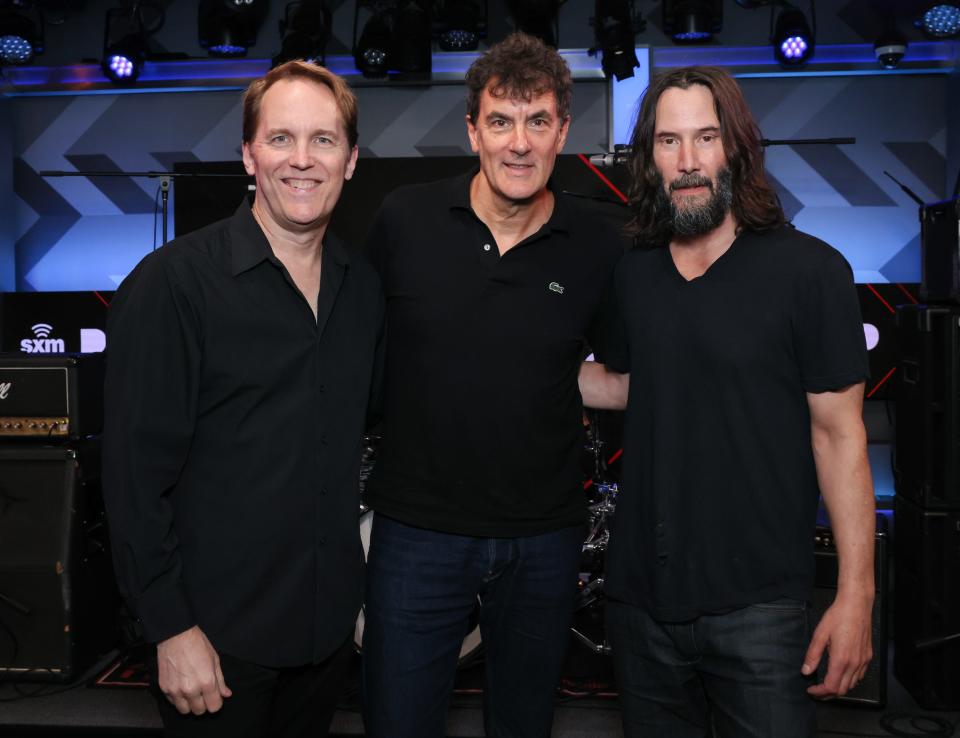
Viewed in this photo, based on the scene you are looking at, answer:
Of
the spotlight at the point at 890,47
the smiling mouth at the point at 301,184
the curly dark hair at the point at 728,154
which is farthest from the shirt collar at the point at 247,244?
the spotlight at the point at 890,47

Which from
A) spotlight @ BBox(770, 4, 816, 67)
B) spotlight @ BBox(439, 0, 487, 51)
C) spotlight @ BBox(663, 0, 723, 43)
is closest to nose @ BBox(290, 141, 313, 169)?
spotlight @ BBox(439, 0, 487, 51)

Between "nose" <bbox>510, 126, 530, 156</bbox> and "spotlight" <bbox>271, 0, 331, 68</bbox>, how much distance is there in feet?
13.0

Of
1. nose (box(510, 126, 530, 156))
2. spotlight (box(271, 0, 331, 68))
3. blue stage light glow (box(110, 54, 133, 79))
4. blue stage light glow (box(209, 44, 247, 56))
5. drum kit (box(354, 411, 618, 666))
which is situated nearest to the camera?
nose (box(510, 126, 530, 156))

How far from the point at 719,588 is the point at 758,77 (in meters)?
5.01

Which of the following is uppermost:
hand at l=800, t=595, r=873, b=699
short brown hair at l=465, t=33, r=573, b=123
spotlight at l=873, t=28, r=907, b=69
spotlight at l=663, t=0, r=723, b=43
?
spotlight at l=663, t=0, r=723, b=43

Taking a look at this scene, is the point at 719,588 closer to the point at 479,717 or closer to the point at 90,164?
the point at 479,717

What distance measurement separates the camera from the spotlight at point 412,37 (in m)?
5.59

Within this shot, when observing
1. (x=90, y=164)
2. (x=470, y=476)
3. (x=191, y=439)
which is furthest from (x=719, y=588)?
(x=90, y=164)

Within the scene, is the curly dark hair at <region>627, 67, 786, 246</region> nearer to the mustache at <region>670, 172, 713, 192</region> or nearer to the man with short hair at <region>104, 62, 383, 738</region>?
the mustache at <region>670, 172, 713, 192</region>

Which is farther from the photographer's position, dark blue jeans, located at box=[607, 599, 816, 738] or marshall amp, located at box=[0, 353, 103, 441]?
marshall amp, located at box=[0, 353, 103, 441]

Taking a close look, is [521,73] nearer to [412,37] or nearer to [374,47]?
[412,37]

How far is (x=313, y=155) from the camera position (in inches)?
72.7

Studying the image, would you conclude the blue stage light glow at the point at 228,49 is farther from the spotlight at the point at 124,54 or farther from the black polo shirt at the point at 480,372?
the black polo shirt at the point at 480,372

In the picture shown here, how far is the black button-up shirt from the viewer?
5.45ft
